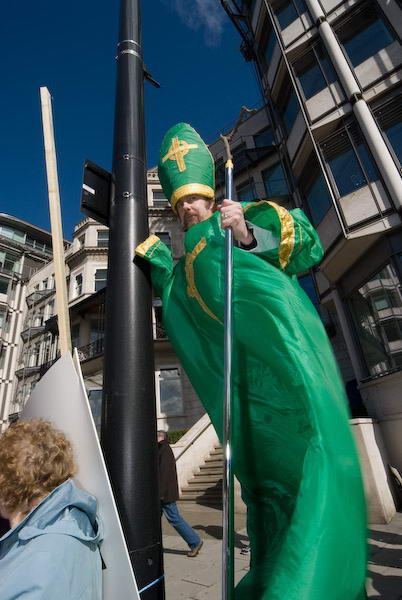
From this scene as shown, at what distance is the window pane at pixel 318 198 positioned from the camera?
33.0 ft

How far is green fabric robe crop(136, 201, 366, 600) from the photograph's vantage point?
1013 mm

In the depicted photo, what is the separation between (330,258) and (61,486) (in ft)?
30.1

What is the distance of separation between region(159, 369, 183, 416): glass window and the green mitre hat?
50.5 feet

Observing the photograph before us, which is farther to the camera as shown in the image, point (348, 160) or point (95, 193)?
point (348, 160)

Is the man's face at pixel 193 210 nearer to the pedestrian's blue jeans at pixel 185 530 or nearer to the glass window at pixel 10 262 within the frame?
the pedestrian's blue jeans at pixel 185 530

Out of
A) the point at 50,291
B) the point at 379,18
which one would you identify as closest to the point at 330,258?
the point at 379,18

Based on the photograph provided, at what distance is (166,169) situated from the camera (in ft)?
7.30

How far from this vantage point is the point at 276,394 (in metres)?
1.44

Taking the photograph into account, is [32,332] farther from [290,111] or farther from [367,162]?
[367,162]

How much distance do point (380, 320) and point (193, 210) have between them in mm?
7899

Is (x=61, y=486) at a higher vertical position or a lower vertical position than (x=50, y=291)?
lower

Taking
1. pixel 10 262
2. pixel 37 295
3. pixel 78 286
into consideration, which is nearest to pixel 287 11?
pixel 78 286

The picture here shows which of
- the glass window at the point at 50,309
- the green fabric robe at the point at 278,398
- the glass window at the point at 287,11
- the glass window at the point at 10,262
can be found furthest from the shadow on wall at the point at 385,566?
the glass window at the point at 10,262

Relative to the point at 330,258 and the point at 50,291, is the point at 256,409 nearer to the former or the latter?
the point at 330,258
